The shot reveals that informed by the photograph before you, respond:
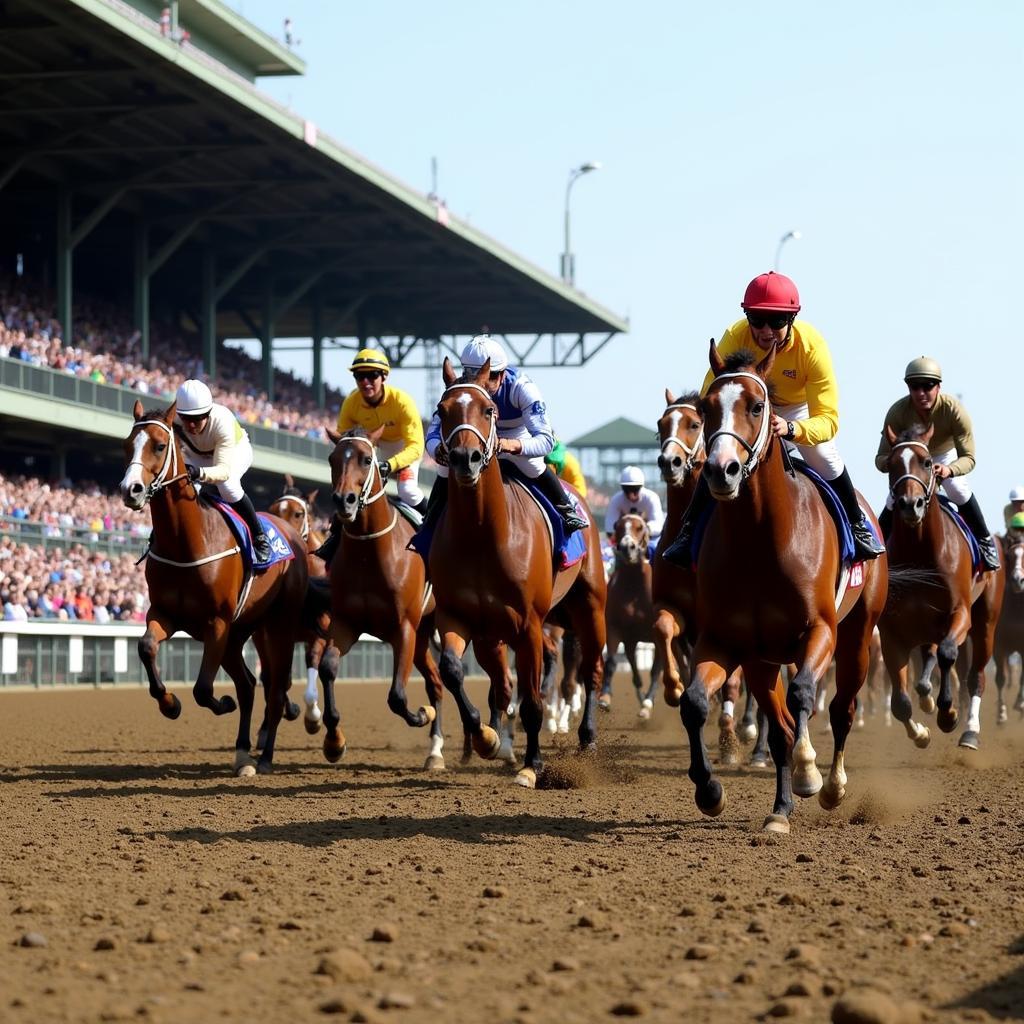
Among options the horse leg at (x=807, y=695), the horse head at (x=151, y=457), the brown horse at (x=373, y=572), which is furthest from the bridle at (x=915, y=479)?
the horse head at (x=151, y=457)

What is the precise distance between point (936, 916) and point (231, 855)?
10.0ft

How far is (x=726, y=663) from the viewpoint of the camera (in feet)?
26.8

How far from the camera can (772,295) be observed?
852 centimetres

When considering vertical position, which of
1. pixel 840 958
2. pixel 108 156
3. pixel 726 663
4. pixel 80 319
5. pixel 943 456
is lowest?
pixel 840 958

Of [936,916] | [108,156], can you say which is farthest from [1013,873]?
[108,156]

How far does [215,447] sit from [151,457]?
3.55ft

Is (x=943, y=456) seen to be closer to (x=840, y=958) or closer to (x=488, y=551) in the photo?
(x=488, y=551)

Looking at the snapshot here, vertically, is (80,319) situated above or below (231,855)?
above

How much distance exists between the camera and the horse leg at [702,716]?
7.83 meters

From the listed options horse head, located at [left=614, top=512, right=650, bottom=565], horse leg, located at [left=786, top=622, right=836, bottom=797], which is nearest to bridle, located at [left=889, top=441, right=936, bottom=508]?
horse leg, located at [left=786, top=622, right=836, bottom=797]

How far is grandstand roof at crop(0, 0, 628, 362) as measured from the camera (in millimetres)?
31344

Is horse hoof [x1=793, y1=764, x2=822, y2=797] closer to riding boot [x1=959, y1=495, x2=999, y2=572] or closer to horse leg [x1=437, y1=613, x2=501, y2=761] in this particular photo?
horse leg [x1=437, y1=613, x2=501, y2=761]

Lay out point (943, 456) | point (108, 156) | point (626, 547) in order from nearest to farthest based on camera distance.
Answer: point (943, 456)
point (626, 547)
point (108, 156)

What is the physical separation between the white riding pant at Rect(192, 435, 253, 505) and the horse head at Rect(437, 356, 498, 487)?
9.32 feet
